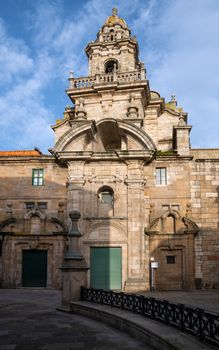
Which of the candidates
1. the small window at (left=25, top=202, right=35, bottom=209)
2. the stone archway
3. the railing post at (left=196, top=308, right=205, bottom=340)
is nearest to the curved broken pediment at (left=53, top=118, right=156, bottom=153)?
the small window at (left=25, top=202, right=35, bottom=209)

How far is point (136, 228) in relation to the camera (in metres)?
23.4

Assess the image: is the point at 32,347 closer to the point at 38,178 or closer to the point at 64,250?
the point at 64,250

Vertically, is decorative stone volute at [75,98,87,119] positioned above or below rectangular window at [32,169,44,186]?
above

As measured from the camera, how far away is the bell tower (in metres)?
31.1

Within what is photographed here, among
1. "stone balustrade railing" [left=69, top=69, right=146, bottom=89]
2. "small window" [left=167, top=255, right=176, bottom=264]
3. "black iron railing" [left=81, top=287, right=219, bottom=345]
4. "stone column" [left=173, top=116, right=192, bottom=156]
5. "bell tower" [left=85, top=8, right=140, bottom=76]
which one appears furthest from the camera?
"bell tower" [left=85, top=8, right=140, bottom=76]

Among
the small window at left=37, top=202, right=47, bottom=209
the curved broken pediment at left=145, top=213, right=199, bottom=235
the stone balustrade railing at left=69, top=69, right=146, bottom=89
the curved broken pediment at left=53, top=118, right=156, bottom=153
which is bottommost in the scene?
the curved broken pediment at left=145, top=213, right=199, bottom=235

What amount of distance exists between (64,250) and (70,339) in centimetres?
1460

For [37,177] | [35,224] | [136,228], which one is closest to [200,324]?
[136,228]

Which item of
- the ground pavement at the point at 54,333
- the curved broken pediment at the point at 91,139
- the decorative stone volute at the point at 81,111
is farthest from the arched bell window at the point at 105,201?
the ground pavement at the point at 54,333

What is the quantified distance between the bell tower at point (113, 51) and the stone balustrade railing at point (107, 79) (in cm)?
108

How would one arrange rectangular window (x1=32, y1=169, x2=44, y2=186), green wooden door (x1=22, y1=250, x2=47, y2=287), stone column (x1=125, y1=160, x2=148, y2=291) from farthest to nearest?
A: rectangular window (x1=32, y1=169, x2=44, y2=186) < green wooden door (x1=22, y1=250, x2=47, y2=287) < stone column (x1=125, y1=160, x2=148, y2=291)

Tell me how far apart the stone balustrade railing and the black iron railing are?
18510mm

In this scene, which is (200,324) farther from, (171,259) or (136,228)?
(171,259)

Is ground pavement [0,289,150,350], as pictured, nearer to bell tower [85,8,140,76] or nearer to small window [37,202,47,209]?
small window [37,202,47,209]
